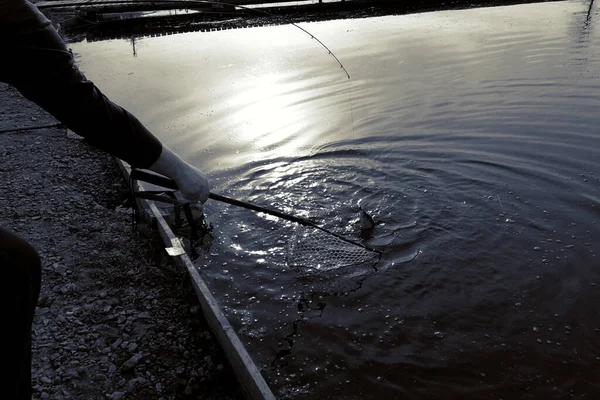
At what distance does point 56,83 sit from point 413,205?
462cm

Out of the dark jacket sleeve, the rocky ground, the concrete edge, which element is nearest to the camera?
Answer: the dark jacket sleeve

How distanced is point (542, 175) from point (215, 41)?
1247 centimetres

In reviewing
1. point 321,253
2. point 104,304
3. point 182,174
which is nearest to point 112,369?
point 104,304

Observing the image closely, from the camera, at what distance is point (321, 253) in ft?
16.7

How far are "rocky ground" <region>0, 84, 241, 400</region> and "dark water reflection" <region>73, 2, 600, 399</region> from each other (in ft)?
1.77

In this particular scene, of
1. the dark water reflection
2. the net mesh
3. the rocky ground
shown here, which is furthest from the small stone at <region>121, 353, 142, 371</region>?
the net mesh

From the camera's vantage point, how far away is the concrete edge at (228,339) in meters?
2.93

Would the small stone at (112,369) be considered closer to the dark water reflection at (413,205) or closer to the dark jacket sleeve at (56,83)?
the dark water reflection at (413,205)

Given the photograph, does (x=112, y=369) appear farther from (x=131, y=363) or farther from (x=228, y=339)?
(x=228, y=339)

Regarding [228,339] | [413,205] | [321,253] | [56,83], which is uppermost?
[56,83]

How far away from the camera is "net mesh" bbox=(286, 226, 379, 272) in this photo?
16.1 feet

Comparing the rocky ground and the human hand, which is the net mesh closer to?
the rocky ground

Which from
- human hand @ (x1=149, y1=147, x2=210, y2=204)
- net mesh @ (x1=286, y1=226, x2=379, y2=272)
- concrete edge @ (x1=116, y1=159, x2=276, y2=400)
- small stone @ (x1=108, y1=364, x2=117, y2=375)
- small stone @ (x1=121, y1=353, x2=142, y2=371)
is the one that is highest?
human hand @ (x1=149, y1=147, x2=210, y2=204)

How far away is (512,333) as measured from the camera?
3924 mm
